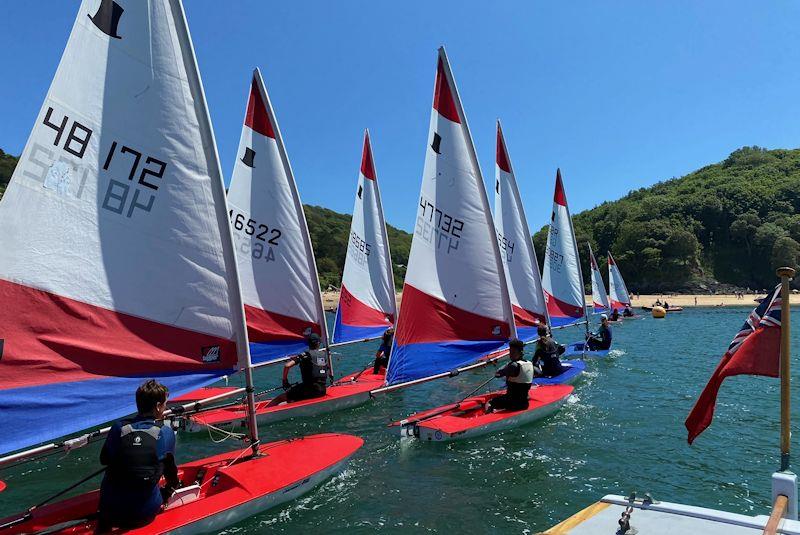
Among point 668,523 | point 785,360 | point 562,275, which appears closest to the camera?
point 668,523

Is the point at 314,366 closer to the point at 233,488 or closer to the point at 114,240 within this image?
the point at 233,488

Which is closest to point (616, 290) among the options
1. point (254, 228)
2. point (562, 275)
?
point (562, 275)

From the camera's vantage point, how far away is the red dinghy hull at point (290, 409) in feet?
34.1

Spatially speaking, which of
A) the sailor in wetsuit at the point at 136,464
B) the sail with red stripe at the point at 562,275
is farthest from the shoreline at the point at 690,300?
the sailor in wetsuit at the point at 136,464

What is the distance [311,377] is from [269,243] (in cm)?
328

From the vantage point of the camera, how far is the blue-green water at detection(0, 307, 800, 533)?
21.4 feet

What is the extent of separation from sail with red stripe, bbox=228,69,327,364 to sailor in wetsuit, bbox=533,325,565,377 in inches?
219

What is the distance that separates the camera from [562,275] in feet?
70.5

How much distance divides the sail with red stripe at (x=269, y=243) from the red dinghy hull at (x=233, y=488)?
4308mm

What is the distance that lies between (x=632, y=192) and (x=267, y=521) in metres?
122

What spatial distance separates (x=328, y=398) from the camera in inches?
461

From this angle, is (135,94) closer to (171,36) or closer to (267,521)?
(171,36)

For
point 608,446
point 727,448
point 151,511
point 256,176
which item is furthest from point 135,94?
point 727,448

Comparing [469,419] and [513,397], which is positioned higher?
[513,397]
